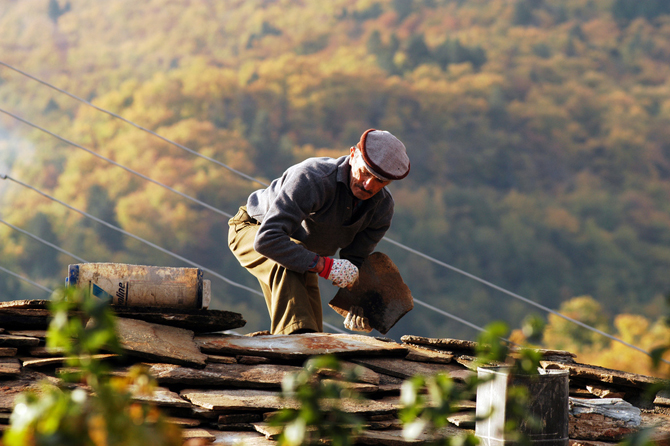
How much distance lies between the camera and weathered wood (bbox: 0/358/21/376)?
2104mm

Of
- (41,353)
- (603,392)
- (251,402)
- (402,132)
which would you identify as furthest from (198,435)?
(402,132)

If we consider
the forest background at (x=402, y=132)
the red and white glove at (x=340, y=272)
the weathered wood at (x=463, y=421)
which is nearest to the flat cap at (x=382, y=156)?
the red and white glove at (x=340, y=272)

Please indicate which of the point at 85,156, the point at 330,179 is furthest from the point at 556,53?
the point at 330,179

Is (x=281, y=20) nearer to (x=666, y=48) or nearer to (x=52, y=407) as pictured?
(x=666, y=48)

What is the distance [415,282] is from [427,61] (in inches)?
552

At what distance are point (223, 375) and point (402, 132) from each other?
1389 inches

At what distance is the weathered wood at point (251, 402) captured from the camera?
2.06 metres

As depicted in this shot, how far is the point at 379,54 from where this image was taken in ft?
132

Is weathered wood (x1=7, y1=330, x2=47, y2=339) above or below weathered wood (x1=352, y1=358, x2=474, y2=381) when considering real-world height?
above

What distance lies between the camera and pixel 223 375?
2.32 meters

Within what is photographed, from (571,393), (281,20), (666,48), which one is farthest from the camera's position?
(281,20)

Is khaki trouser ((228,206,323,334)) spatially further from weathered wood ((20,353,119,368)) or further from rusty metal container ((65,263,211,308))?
weathered wood ((20,353,119,368))

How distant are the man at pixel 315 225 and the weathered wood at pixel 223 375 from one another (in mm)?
603

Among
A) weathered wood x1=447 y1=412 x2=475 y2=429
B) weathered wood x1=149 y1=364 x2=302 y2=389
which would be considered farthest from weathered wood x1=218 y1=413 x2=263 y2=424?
weathered wood x1=447 y1=412 x2=475 y2=429
